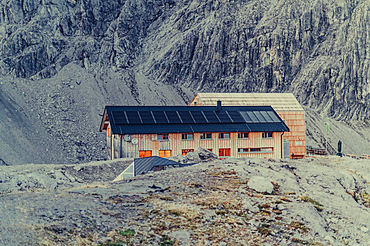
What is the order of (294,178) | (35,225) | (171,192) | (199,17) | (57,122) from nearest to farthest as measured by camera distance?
(35,225) < (171,192) < (294,178) < (57,122) < (199,17)

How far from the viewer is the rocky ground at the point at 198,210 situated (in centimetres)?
1198

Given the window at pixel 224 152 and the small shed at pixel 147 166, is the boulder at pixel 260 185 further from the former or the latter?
the window at pixel 224 152

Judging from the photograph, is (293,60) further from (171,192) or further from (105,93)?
(171,192)

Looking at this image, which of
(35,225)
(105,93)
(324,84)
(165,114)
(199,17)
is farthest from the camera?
(199,17)

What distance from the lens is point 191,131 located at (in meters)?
39.2

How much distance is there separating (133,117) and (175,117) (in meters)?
5.22

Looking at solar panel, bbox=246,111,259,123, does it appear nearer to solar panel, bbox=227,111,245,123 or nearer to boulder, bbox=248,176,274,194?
solar panel, bbox=227,111,245,123

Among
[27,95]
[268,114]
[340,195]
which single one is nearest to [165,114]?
[268,114]

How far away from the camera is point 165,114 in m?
40.9

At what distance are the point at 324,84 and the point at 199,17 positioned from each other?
51139 millimetres

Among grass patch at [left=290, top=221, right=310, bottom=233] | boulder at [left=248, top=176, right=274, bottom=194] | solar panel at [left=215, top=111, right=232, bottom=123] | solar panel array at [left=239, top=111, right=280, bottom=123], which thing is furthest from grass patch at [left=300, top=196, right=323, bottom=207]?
solar panel array at [left=239, top=111, right=280, bottom=123]

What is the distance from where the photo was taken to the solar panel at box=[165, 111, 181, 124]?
4004 cm

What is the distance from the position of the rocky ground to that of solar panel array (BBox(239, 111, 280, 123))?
21.1 m

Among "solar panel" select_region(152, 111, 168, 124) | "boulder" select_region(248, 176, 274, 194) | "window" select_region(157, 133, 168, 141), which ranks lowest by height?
"window" select_region(157, 133, 168, 141)
